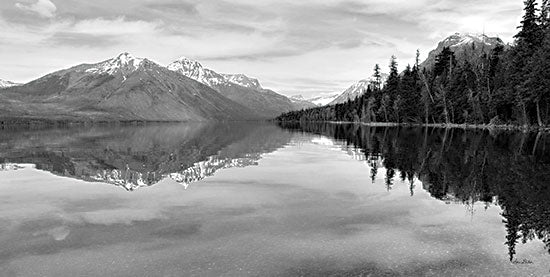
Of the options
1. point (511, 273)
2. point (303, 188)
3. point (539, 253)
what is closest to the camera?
point (511, 273)

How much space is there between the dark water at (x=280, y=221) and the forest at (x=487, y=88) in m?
61.6

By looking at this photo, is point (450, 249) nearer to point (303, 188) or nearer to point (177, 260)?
point (177, 260)

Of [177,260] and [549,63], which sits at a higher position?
[549,63]

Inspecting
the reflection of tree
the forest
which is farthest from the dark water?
the forest

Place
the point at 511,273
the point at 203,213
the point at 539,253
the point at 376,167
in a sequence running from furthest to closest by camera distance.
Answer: the point at 376,167
the point at 203,213
the point at 539,253
the point at 511,273

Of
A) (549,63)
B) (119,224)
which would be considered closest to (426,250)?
(119,224)

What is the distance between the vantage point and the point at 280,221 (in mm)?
22406

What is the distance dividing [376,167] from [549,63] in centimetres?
6588

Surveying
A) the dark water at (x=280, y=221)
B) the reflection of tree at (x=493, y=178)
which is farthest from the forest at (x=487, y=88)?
the dark water at (x=280, y=221)

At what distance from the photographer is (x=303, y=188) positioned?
32969 millimetres

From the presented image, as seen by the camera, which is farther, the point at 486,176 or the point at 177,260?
the point at 486,176

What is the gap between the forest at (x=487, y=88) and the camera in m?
93.9

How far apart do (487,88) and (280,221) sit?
4710 inches

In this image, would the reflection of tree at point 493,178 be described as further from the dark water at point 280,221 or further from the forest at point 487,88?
the forest at point 487,88
